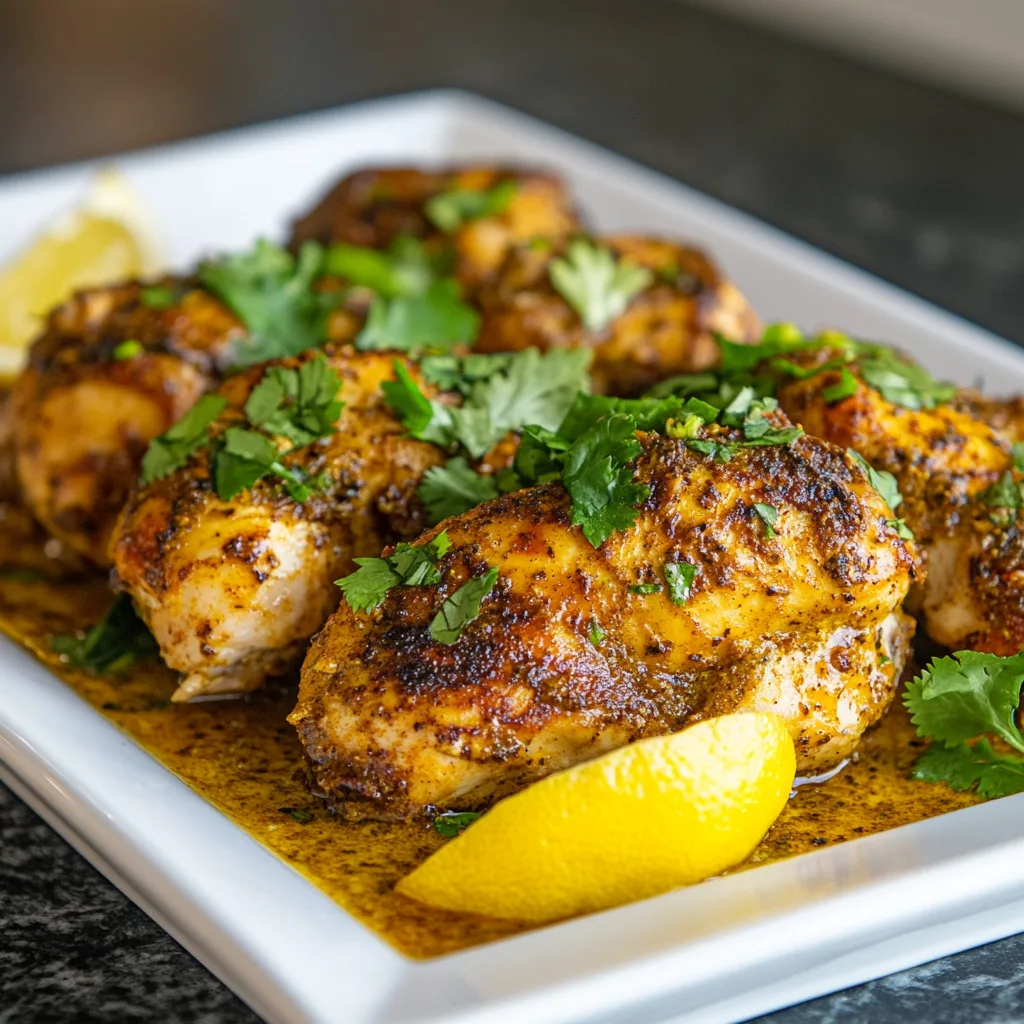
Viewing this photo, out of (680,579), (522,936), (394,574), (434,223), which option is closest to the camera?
(522,936)

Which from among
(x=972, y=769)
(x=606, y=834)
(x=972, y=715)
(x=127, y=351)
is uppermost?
(x=127, y=351)

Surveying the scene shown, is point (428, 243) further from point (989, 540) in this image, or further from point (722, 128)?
point (722, 128)

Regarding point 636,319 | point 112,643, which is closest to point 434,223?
point 636,319

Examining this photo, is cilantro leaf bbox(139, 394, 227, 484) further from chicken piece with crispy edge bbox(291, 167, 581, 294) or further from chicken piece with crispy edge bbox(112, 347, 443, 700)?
chicken piece with crispy edge bbox(291, 167, 581, 294)

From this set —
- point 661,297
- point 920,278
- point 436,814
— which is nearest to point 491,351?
point 661,297

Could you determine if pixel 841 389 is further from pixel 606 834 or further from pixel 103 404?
pixel 103 404

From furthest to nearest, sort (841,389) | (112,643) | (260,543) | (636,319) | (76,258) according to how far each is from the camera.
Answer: (76,258), (636,319), (112,643), (841,389), (260,543)

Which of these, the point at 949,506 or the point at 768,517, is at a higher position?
the point at 768,517
